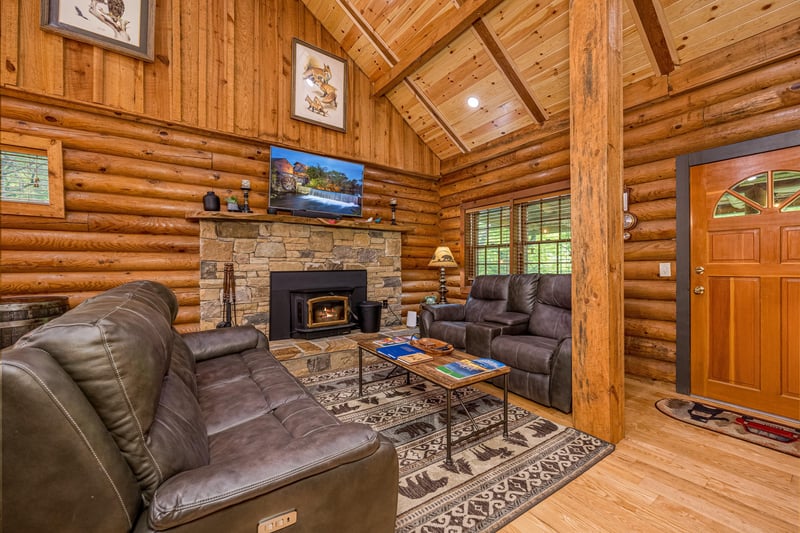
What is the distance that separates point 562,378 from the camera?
2.60m

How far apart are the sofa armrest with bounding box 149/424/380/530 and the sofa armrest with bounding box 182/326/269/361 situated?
5.41ft

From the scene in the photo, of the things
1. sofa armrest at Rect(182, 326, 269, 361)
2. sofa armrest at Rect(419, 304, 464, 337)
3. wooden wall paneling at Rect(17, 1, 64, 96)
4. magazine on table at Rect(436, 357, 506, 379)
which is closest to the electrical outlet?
magazine on table at Rect(436, 357, 506, 379)

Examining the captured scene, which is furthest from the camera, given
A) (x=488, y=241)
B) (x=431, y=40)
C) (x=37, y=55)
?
(x=488, y=241)

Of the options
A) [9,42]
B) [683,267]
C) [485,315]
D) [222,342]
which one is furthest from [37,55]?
[683,267]

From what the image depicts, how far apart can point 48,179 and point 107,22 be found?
1630mm

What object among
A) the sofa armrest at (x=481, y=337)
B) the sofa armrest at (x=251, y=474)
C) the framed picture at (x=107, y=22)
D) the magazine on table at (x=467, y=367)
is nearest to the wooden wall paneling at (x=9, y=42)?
the framed picture at (x=107, y=22)

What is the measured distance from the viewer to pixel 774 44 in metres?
2.54

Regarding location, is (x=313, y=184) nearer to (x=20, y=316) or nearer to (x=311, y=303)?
(x=311, y=303)

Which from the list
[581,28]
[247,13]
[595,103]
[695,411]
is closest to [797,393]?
[695,411]

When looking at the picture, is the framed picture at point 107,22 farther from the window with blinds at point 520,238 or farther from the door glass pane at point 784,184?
the door glass pane at point 784,184

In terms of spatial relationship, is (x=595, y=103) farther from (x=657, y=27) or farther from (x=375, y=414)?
(x=375, y=414)

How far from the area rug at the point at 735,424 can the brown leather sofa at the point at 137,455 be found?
103 inches

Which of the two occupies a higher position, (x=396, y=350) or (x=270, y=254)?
(x=270, y=254)

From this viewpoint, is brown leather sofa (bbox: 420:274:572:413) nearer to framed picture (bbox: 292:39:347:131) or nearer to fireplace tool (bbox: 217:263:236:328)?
fireplace tool (bbox: 217:263:236:328)
